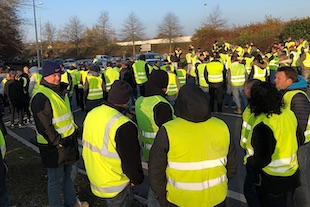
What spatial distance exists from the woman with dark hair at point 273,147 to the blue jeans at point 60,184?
89.5 inches

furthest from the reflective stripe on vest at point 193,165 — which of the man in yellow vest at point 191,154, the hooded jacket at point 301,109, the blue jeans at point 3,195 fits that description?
the blue jeans at point 3,195

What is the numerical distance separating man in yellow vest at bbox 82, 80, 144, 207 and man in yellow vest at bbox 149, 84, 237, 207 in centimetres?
34

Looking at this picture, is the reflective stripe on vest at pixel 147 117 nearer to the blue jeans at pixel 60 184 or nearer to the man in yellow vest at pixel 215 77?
the blue jeans at pixel 60 184

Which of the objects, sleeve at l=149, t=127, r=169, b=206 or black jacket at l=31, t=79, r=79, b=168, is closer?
sleeve at l=149, t=127, r=169, b=206

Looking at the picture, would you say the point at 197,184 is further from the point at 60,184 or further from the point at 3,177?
the point at 60,184

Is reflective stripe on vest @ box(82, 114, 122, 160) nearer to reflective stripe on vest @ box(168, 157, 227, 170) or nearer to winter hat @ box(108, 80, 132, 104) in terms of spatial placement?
winter hat @ box(108, 80, 132, 104)

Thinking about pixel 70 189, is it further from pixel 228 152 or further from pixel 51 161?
pixel 228 152

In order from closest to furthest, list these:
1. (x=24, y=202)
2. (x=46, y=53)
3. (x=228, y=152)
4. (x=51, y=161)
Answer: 1. (x=228, y=152)
2. (x=51, y=161)
3. (x=24, y=202)
4. (x=46, y=53)

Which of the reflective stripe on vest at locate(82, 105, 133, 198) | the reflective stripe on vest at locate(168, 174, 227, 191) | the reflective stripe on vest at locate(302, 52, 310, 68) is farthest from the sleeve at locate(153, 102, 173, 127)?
the reflective stripe on vest at locate(302, 52, 310, 68)

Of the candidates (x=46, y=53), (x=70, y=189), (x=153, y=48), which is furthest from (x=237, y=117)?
(x=46, y=53)

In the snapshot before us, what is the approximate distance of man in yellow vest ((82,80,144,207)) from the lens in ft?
9.76

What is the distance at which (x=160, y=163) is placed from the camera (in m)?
2.66

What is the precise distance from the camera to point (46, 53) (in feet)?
207

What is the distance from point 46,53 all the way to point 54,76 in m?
62.7
